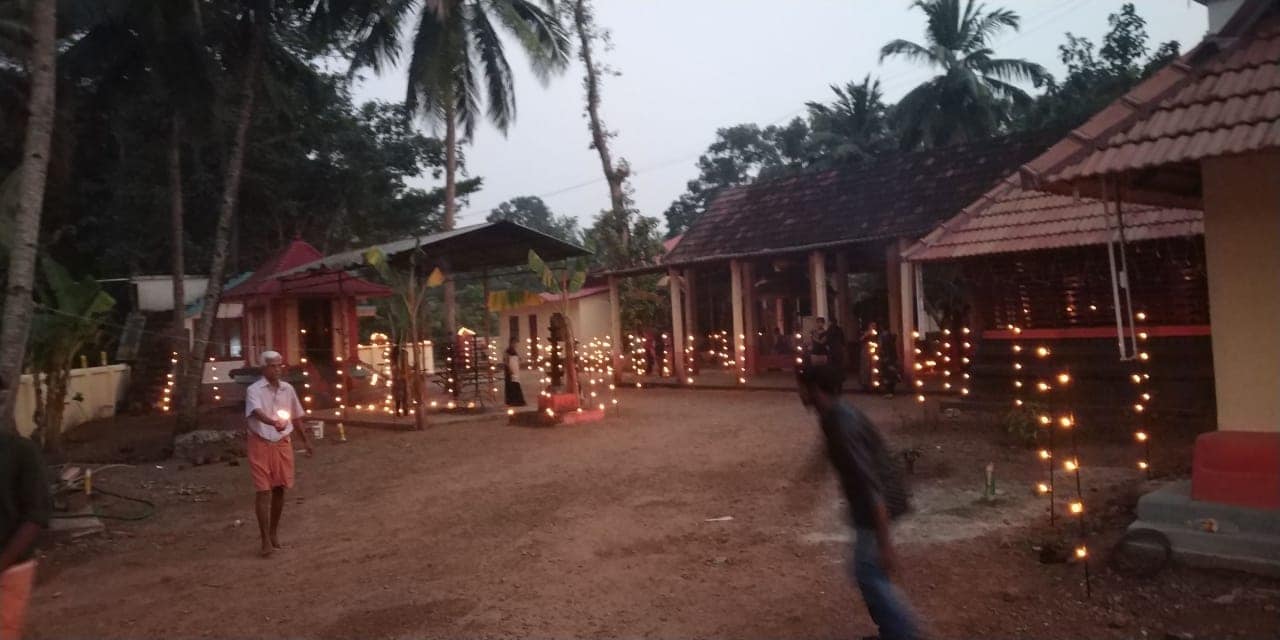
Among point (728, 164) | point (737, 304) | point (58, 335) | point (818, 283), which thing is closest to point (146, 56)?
point (58, 335)

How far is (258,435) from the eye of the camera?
23.4 feet

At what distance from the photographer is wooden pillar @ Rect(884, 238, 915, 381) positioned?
52.2 ft

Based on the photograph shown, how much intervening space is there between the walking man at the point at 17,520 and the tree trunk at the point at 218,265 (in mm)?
10816

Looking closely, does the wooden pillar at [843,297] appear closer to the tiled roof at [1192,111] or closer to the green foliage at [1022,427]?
the green foliage at [1022,427]

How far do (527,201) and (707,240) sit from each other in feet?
212

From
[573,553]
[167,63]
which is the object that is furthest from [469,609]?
[167,63]

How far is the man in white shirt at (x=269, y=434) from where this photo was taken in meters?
7.09

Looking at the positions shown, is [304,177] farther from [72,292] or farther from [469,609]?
[469,609]

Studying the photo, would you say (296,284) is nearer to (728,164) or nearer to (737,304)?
(737,304)

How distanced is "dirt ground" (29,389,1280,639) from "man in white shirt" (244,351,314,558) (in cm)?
49

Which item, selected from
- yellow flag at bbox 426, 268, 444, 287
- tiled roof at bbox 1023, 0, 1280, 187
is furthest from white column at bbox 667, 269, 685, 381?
tiled roof at bbox 1023, 0, 1280, 187

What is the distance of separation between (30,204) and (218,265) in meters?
5.64

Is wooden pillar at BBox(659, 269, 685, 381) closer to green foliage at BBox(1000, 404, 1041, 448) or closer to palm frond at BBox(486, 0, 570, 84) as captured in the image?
palm frond at BBox(486, 0, 570, 84)

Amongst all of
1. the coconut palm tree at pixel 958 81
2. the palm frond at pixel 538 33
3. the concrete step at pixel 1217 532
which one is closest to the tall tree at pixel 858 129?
the coconut palm tree at pixel 958 81
